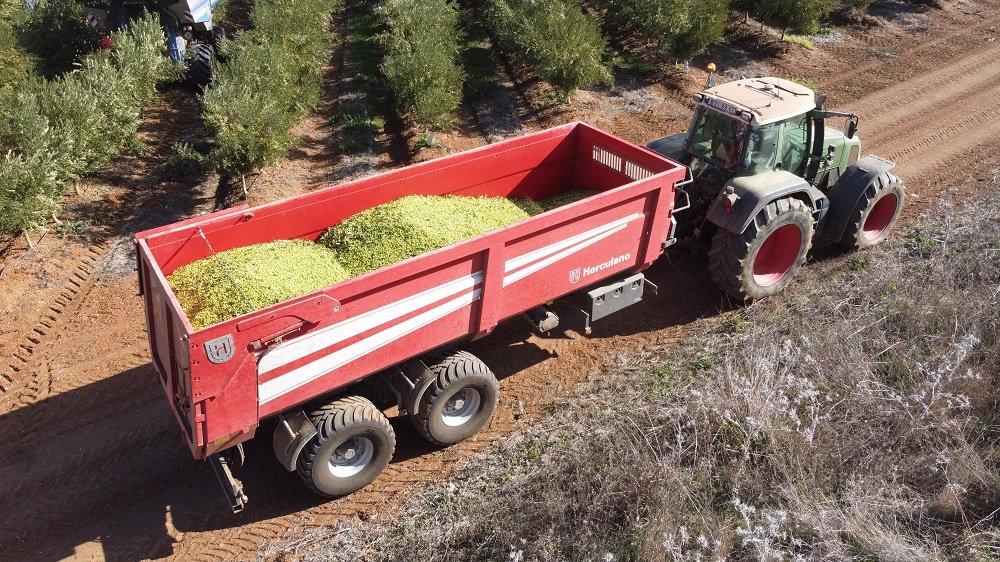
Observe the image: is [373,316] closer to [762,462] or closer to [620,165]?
[762,462]

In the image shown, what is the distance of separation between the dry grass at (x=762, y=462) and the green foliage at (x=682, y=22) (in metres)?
9.01

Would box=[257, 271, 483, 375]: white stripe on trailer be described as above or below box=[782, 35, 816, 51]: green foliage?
below

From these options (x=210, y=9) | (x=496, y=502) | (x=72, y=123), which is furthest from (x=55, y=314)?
(x=210, y=9)

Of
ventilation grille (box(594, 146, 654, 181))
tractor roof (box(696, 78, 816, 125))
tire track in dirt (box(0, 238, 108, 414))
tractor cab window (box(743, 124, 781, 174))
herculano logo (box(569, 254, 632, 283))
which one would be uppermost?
tractor roof (box(696, 78, 816, 125))

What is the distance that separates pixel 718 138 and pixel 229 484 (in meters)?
6.03

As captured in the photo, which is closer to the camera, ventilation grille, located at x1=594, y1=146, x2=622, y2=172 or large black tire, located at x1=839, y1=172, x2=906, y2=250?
ventilation grille, located at x1=594, y1=146, x2=622, y2=172

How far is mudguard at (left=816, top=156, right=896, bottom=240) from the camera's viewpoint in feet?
27.1

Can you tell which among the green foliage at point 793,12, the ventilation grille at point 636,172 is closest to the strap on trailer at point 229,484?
the ventilation grille at point 636,172

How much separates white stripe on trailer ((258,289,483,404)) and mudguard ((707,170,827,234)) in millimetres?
2959

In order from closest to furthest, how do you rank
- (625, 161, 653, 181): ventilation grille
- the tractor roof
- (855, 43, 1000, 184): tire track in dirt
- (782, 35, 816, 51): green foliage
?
1. (625, 161, 653, 181): ventilation grille
2. the tractor roof
3. (855, 43, 1000, 184): tire track in dirt
4. (782, 35, 816, 51): green foliage

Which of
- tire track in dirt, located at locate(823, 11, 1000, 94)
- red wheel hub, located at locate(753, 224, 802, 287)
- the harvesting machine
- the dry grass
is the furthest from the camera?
tire track in dirt, located at locate(823, 11, 1000, 94)

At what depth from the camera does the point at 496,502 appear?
5.79 metres

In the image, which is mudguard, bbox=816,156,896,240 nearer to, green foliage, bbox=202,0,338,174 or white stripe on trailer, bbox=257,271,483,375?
white stripe on trailer, bbox=257,271,483,375

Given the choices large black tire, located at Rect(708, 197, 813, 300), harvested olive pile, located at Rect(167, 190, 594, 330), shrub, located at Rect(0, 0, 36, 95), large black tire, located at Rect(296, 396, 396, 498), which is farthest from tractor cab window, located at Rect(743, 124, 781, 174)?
shrub, located at Rect(0, 0, 36, 95)
